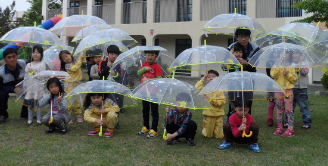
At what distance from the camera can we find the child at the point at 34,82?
657 cm

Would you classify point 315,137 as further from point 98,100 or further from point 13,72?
point 13,72

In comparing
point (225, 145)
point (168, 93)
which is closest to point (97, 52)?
→ point (168, 93)

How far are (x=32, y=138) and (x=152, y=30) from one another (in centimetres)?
1420

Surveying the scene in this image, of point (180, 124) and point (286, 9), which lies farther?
point (286, 9)

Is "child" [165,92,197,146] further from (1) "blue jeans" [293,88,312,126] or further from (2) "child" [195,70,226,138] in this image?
(1) "blue jeans" [293,88,312,126]

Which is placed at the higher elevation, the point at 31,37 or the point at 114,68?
Answer: the point at 31,37

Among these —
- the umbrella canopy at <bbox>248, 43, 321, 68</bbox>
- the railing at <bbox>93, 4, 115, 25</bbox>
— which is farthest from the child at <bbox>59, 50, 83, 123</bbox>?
the railing at <bbox>93, 4, 115, 25</bbox>

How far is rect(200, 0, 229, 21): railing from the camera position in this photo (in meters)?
17.9

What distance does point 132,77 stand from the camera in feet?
22.7

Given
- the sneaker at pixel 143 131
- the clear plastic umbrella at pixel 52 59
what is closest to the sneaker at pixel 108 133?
the sneaker at pixel 143 131

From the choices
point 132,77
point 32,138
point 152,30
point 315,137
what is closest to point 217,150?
point 315,137

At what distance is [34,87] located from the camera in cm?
660

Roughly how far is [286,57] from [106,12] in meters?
17.7

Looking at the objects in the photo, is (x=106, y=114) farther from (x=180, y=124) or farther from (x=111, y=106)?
(x=180, y=124)
